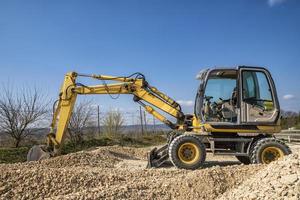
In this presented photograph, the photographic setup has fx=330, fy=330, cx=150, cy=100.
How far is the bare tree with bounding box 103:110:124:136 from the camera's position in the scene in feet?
66.2

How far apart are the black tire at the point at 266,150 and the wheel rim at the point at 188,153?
1.36 m

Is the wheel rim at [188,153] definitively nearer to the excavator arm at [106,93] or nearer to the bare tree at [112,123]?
the excavator arm at [106,93]

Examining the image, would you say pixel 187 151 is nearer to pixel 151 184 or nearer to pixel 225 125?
Result: pixel 225 125

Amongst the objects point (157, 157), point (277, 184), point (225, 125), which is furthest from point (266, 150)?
point (277, 184)

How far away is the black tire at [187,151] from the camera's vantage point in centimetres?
812

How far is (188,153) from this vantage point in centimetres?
825

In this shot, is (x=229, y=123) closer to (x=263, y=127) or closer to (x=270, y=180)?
(x=263, y=127)

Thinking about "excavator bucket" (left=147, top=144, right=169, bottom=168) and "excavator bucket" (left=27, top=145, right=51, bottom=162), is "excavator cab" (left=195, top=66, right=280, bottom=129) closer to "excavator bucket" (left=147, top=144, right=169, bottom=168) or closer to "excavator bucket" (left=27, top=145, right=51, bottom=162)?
"excavator bucket" (left=147, top=144, right=169, bottom=168)

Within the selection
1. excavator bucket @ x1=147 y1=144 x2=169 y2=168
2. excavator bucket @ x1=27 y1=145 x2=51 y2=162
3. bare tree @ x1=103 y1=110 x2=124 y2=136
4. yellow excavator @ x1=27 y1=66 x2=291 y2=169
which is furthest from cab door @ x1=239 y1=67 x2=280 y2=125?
bare tree @ x1=103 y1=110 x2=124 y2=136

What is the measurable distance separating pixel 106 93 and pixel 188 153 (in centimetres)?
291

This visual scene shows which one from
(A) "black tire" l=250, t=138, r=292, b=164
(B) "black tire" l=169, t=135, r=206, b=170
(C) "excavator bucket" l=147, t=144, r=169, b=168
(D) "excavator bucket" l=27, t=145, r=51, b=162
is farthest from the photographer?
(D) "excavator bucket" l=27, t=145, r=51, b=162

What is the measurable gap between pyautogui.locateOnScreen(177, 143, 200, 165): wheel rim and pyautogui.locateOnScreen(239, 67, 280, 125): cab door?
1.39 m

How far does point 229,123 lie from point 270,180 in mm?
3637

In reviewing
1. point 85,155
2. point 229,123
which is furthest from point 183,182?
point 85,155
